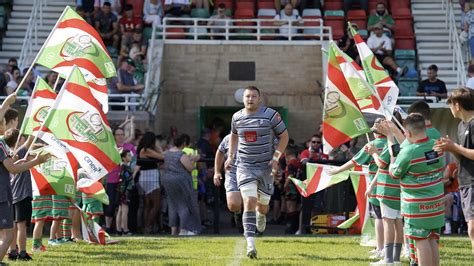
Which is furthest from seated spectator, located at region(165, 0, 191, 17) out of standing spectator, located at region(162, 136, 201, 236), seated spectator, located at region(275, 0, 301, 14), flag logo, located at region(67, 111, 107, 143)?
flag logo, located at region(67, 111, 107, 143)

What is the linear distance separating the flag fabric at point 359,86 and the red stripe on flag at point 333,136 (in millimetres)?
434

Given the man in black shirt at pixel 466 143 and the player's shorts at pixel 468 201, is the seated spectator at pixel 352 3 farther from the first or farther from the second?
the player's shorts at pixel 468 201

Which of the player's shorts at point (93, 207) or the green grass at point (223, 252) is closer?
the green grass at point (223, 252)

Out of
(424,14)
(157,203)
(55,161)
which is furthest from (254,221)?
(424,14)

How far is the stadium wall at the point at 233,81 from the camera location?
87.1ft

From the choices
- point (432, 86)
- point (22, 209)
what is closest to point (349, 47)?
point (432, 86)

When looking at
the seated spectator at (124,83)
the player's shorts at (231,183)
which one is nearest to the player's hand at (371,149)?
the player's shorts at (231,183)

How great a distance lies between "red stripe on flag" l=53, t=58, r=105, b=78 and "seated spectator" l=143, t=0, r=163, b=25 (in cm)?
1245

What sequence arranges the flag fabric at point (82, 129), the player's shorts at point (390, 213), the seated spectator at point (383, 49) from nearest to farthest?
1. the player's shorts at point (390, 213)
2. the flag fabric at point (82, 129)
3. the seated spectator at point (383, 49)

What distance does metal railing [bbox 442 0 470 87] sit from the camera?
25609 mm

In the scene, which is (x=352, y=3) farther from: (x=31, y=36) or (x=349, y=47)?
(x=31, y=36)

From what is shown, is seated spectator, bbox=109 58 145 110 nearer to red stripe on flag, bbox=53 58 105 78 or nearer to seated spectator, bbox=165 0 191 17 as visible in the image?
seated spectator, bbox=165 0 191 17

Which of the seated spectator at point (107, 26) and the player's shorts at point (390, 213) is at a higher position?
the seated spectator at point (107, 26)

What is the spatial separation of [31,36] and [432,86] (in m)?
10.0
